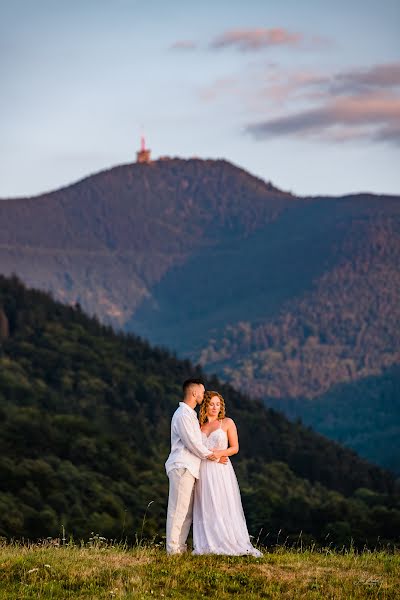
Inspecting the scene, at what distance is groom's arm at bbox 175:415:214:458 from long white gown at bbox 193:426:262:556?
326 millimetres

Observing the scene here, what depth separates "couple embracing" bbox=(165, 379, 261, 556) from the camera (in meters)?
20.9

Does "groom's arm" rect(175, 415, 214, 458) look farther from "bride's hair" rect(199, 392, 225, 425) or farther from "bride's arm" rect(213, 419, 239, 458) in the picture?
"bride's hair" rect(199, 392, 225, 425)

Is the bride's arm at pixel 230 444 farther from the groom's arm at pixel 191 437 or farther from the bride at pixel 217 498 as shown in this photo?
the groom's arm at pixel 191 437

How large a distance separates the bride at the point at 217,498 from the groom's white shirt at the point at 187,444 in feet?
0.78

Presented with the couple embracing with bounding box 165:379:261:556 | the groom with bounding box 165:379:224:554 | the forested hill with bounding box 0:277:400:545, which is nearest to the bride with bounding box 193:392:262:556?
the couple embracing with bounding box 165:379:261:556

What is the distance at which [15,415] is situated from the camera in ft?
415

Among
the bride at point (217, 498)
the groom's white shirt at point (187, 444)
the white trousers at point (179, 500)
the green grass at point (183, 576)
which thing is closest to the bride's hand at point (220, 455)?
the bride at point (217, 498)

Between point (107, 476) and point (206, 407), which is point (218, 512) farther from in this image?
point (107, 476)

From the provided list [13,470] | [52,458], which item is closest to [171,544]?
[13,470]

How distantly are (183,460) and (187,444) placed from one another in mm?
287

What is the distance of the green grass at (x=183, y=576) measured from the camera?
1777 centimetres

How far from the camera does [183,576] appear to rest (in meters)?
18.7

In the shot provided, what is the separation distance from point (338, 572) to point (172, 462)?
326 cm

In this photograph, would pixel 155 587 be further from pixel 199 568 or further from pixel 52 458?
pixel 52 458
